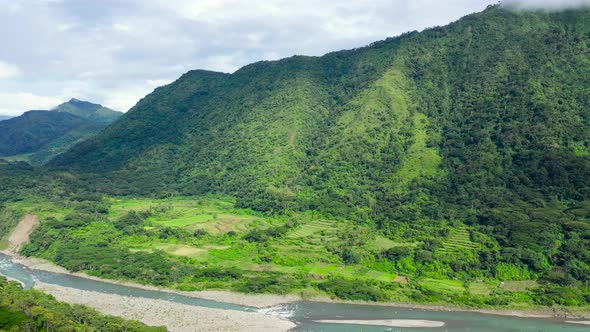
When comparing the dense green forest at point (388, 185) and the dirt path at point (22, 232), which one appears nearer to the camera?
the dense green forest at point (388, 185)

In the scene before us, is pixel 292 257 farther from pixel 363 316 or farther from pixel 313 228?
pixel 363 316

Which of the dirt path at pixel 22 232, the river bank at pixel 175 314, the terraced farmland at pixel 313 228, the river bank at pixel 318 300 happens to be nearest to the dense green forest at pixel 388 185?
the terraced farmland at pixel 313 228

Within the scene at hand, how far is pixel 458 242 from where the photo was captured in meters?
98.8

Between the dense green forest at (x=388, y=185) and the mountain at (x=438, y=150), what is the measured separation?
527 millimetres

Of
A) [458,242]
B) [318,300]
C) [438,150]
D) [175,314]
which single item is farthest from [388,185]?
[175,314]

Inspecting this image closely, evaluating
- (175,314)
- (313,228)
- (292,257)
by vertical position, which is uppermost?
(313,228)

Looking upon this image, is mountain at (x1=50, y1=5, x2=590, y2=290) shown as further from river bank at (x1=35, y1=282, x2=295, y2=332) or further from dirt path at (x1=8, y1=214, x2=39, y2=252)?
dirt path at (x1=8, y1=214, x2=39, y2=252)

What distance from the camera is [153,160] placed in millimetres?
190000

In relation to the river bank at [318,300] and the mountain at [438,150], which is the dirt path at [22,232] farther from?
the mountain at [438,150]

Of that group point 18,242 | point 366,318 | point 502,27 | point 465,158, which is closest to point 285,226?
point 366,318

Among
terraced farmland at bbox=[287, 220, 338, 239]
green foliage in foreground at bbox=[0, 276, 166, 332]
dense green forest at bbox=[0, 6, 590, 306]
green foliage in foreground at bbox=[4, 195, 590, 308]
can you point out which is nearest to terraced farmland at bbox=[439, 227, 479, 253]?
green foliage in foreground at bbox=[4, 195, 590, 308]

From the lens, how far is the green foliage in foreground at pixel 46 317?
54.1 metres

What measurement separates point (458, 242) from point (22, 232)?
103 m

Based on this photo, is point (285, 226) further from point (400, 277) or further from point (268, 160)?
point (268, 160)
